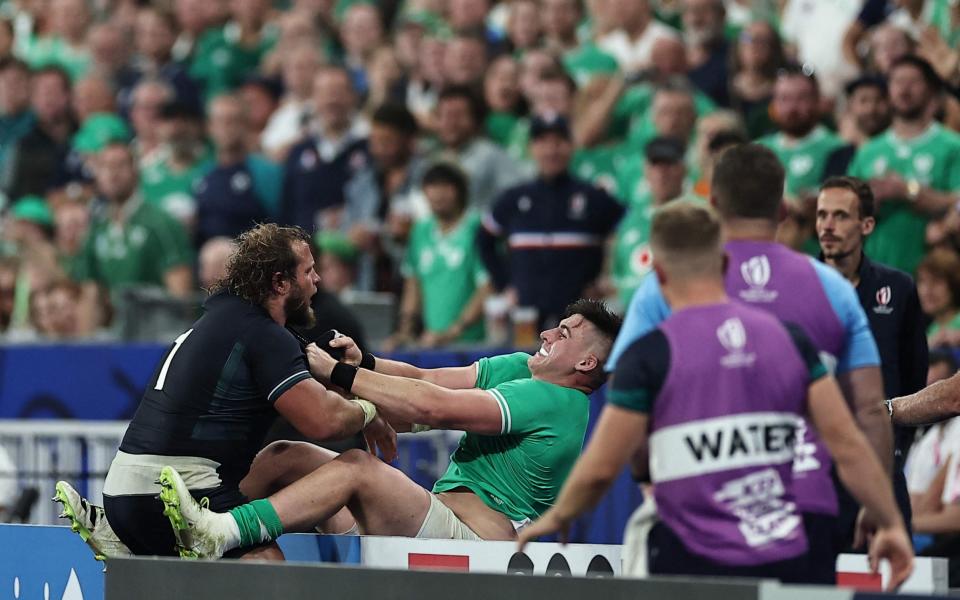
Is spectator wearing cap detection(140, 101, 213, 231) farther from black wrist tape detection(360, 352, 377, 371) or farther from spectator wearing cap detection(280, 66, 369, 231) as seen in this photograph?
black wrist tape detection(360, 352, 377, 371)

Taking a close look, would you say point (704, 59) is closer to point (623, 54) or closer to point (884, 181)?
point (623, 54)

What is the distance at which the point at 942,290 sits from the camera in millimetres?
10602

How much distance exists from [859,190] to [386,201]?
6.82 m

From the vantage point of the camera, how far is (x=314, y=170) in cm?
1451

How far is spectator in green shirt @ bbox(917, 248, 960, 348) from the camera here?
10547mm

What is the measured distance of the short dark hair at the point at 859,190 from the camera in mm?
7699

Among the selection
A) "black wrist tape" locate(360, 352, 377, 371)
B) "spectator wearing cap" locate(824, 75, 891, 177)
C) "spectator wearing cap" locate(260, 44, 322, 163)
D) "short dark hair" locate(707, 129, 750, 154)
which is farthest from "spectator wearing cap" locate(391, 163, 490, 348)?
"black wrist tape" locate(360, 352, 377, 371)

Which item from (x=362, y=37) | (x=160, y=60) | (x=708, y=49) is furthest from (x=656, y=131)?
(x=160, y=60)

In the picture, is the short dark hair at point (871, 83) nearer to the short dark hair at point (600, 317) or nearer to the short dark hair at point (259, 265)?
the short dark hair at point (600, 317)

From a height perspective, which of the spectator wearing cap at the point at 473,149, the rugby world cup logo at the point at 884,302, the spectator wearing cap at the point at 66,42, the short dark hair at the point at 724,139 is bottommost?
the rugby world cup logo at the point at 884,302

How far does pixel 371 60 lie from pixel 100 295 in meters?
3.35

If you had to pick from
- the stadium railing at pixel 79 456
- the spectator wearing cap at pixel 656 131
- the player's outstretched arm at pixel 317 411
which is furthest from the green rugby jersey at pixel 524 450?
the spectator wearing cap at pixel 656 131

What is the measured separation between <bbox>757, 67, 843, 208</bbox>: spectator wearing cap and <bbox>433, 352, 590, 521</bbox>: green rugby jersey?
441 cm

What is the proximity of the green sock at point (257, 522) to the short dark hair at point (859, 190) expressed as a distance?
297 cm
